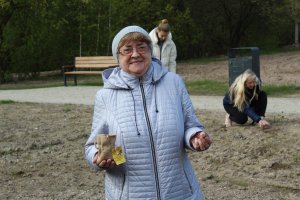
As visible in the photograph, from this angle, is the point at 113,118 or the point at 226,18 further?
the point at 226,18

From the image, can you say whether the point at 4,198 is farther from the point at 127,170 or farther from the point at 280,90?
the point at 280,90

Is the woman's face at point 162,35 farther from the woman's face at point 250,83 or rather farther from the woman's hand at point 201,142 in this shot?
the woman's hand at point 201,142

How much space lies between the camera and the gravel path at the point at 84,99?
10079 mm

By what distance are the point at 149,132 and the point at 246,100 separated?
533cm

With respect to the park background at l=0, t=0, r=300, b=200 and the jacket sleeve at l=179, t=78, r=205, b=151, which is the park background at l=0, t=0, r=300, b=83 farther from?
the jacket sleeve at l=179, t=78, r=205, b=151

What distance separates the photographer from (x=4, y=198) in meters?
5.28

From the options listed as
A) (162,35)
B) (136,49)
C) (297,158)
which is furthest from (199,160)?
(136,49)

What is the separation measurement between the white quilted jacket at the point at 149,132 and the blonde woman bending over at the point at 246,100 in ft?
16.5

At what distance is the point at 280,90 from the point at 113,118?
34.4 ft

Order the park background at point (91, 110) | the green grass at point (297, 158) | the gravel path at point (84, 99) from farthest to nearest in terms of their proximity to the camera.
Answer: the gravel path at point (84, 99), the green grass at point (297, 158), the park background at point (91, 110)

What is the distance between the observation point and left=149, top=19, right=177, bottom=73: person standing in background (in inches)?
375

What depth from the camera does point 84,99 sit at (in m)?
12.5

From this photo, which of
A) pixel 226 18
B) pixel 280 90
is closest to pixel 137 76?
pixel 280 90

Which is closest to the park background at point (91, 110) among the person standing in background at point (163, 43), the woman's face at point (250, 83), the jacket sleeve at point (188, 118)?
the woman's face at point (250, 83)
